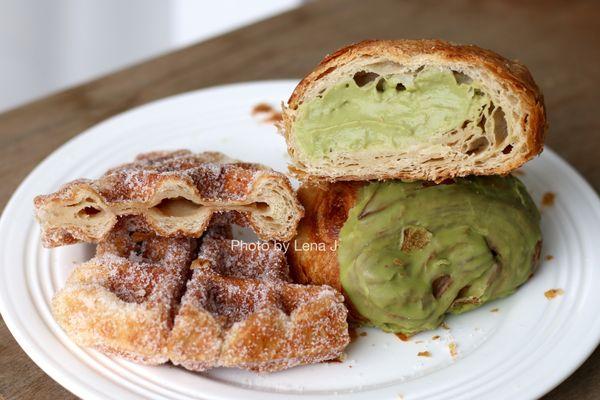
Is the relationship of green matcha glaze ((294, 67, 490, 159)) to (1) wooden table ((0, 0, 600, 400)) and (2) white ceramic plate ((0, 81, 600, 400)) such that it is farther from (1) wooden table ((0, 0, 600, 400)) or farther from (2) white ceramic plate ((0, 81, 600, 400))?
(1) wooden table ((0, 0, 600, 400))

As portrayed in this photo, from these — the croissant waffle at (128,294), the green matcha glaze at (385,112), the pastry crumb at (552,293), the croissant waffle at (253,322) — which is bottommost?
the pastry crumb at (552,293)

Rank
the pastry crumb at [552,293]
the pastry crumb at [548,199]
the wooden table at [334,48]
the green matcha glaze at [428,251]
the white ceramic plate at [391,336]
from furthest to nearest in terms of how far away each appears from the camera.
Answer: the wooden table at [334,48], the pastry crumb at [548,199], the pastry crumb at [552,293], the green matcha glaze at [428,251], the white ceramic plate at [391,336]

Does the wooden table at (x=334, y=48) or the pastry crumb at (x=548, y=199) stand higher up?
the wooden table at (x=334, y=48)

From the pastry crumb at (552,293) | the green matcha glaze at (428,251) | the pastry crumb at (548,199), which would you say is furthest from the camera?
the pastry crumb at (548,199)

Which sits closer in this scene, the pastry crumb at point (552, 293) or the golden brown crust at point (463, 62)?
the golden brown crust at point (463, 62)

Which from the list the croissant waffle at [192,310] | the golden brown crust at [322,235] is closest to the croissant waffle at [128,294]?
the croissant waffle at [192,310]

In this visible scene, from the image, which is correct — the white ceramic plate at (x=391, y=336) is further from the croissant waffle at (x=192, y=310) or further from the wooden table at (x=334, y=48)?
the wooden table at (x=334, y=48)
